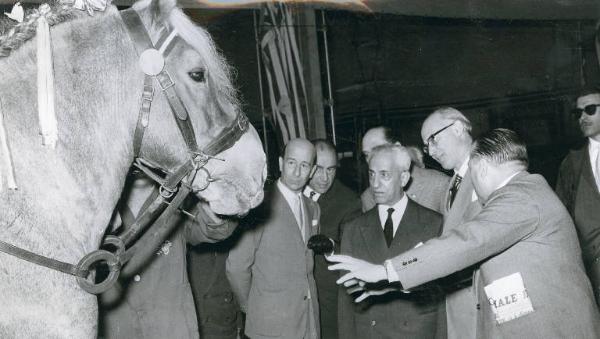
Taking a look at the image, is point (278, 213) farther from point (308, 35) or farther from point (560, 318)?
point (308, 35)

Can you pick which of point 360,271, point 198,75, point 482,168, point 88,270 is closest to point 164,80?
point 198,75

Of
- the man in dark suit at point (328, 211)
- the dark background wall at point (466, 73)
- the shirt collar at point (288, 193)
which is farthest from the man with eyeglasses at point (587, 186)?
the dark background wall at point (466, 73)

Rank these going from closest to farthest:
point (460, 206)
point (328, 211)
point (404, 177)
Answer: point (460, 206)
point (404, 177)
point (328, 211)

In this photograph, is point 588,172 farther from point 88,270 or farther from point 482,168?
point 88,270

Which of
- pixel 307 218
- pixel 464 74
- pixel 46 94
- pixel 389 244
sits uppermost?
pixel 464 74

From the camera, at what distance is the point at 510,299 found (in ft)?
9.28

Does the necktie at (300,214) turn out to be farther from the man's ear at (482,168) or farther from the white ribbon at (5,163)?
the white ribbon at (5,163)

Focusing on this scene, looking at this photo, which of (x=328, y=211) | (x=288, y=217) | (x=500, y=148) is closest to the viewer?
→ (x=500, y=148)

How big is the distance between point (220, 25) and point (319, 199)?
297 centimetres

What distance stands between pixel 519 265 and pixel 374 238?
1338mm

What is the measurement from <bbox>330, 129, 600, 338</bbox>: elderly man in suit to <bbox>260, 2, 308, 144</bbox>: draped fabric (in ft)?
12.9

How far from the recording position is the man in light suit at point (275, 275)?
4.07 m

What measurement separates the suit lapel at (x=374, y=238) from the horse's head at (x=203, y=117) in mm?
1924

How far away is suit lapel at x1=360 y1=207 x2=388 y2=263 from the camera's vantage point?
3.98m
